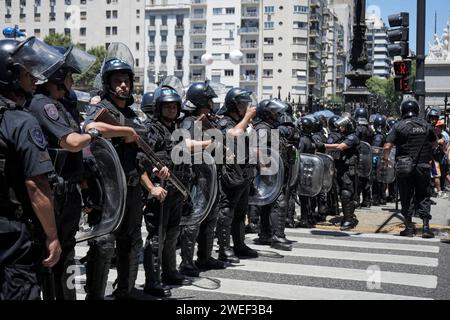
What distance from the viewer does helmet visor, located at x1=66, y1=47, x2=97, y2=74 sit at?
4371 millimetres

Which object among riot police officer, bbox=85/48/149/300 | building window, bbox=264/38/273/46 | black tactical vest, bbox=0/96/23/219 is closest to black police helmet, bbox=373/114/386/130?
riot police officer, bbox=85/48/149/300

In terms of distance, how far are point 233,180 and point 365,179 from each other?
672 centimetres

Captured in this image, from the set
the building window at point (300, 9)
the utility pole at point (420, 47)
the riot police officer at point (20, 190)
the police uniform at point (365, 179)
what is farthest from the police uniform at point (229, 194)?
the building window at point (300, 9)

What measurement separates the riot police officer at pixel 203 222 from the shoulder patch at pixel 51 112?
230 centimetres

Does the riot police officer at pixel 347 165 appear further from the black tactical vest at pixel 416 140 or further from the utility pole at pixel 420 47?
the utility pole at pixel 420 47

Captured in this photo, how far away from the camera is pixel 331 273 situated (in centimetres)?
686

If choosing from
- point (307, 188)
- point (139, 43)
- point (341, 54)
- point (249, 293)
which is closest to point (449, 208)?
point (307, 188)

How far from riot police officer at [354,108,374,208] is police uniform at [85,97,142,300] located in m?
8.46

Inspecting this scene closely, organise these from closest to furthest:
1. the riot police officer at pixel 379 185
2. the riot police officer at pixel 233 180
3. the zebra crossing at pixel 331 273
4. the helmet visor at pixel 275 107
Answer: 1. the zebra crossing at pixel 331 273
2. the riot police officer at pixel 233 180
3. the helmet visor at pixel 275 107
4. the riot police officer at pixel 379 185

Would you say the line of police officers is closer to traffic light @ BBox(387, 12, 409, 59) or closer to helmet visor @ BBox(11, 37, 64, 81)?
helmet visor @ BBox(11, 37, 64, 81)

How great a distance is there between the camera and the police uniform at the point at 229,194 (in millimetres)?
7137

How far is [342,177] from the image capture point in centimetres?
1078

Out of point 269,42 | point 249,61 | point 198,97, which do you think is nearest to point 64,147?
point 198,97

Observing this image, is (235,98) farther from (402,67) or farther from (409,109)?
(402,67)
